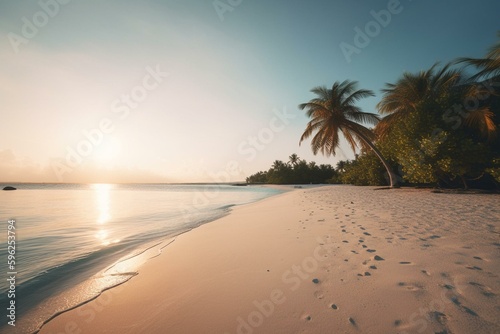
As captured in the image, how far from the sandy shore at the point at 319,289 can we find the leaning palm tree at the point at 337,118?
579 inches

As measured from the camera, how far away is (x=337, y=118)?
1764cm

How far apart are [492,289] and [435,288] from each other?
1.68 feet

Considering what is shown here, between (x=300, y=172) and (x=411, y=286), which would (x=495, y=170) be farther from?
(x=300, y=172)

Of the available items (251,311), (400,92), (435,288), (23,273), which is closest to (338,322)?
(251,311)

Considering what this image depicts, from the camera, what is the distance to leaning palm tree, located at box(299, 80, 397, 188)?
683 inches

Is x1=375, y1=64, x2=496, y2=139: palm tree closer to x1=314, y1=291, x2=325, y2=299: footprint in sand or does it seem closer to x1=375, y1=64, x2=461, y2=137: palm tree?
x1=375, y1=64, x2=461, y2=137: palm tree

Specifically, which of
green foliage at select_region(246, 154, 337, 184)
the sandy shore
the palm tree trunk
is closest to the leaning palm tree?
the palm tree trunk

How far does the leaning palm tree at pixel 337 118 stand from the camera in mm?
17359

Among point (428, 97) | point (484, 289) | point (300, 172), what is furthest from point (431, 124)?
point (300, 172)

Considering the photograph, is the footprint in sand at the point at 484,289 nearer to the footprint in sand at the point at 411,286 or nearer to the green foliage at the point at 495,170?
the footprint in sand at the point at 411,286

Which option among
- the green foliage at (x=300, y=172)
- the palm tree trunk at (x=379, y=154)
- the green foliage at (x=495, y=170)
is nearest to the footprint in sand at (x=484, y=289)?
the green foliage at (x=495, y=170)

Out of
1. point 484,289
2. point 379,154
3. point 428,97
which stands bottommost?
point 484,289

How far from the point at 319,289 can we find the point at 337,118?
1777 centimetres

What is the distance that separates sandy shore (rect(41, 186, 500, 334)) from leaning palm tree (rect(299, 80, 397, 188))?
48.2 ft
